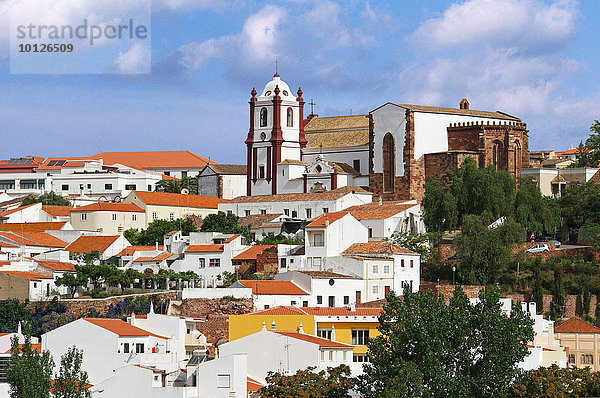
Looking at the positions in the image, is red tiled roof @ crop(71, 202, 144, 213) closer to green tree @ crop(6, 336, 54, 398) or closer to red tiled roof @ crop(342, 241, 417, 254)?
red tiled roof @ crop(342, 241, 417, 254)

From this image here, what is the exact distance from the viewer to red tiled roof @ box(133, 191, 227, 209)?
88500mm

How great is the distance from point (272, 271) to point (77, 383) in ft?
80.7

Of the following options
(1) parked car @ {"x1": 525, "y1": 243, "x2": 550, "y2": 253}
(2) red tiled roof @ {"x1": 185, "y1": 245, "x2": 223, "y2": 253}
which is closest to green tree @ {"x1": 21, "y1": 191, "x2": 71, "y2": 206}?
(2) red tiled roof @ {"x1": 185, "y1": 245, "x2": 223, "y2": 253}

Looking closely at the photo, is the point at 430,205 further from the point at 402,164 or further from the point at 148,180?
the point at 148,180

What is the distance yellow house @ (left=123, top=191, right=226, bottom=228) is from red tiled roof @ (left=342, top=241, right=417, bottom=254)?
21446mm

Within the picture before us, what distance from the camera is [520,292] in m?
67.1

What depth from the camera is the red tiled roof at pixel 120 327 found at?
53.4 metres

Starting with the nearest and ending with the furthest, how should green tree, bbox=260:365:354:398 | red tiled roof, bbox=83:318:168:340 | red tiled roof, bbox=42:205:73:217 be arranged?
green tree, bbox=260:365:354:398 < red tiled roof, bbox=83:318:168:340 < red tiled roof, bbox=42:205:73:217

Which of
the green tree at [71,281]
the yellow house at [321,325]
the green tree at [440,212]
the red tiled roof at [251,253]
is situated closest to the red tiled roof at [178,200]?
the red tiled roof at [251,253]

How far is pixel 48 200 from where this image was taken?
98.4 m

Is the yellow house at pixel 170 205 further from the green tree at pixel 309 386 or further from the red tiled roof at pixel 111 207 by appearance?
the green tree at pixel 309 386

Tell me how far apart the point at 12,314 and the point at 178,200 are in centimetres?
2776

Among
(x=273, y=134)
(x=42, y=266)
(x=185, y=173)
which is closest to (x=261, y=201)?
(x=273, y=134)

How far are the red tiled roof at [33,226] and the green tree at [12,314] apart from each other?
57.6ft
